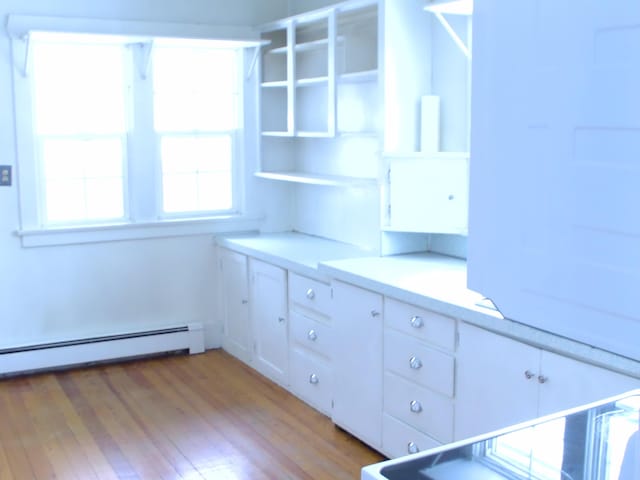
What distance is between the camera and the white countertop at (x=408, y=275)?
2416mm

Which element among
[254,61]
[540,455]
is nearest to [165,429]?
[254,61]

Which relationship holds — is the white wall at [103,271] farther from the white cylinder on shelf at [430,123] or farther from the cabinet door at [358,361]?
the white cylinder on shelf at [430,123]

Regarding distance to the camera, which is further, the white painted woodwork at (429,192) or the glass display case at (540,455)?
the white painted woodwork at (429,192)

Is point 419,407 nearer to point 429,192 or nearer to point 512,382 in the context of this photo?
point 512,382

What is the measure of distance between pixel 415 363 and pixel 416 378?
0.07m

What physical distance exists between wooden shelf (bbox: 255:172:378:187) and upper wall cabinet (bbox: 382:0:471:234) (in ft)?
0.86

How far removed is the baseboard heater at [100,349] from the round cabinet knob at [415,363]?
228cm

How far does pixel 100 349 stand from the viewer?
4902 millimetres

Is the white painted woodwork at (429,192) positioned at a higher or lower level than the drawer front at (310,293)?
higher

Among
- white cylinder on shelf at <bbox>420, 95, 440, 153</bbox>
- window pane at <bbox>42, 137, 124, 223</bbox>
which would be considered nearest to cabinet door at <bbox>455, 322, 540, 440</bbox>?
white cylinder on shelf at <bbox>420, 95, 440, 153</bbox>

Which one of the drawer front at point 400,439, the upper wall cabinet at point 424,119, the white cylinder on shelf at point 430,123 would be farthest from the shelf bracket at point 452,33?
the drawer front at point 400,439

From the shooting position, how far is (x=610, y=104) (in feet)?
1.83

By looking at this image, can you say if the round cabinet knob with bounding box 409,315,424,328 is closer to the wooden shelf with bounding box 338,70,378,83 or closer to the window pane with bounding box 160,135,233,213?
the wooden shelf with bounding box 338,70,378,83

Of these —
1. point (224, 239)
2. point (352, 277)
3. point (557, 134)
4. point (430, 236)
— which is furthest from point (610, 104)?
point (224, 239)
